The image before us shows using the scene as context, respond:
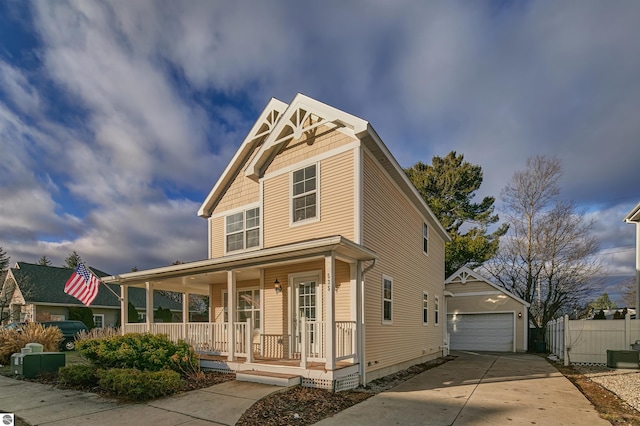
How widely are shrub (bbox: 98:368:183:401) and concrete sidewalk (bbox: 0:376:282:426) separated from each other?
0.24 m

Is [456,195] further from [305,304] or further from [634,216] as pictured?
[305,304]

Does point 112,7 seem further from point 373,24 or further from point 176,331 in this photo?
point 176,331

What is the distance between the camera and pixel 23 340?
40.5ft

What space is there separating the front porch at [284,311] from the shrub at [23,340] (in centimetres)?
224

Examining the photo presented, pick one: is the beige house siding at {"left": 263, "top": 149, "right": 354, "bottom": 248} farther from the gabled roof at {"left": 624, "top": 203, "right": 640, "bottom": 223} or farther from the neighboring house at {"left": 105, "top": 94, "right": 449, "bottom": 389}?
the gabled roof at {"left": 624, "top": 203, "right": 640, "bottom": 223}

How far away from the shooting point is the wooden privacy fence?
12.9 meters

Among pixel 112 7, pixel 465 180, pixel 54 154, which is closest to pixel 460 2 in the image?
pixel 112 7

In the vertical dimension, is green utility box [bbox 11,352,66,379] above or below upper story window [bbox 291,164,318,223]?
below

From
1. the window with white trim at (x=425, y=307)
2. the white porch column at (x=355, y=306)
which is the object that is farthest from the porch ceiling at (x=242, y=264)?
the window with white trim at (x=425, y=307)

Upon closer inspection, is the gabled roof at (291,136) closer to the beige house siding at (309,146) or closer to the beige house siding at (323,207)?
the beige house siding at (309,146)

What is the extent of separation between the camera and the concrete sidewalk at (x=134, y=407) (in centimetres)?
598

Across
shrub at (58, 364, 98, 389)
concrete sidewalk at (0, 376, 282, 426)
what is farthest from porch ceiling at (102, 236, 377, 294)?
shrub at (58, 364, 98, 389)

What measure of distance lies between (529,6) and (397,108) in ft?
16.0

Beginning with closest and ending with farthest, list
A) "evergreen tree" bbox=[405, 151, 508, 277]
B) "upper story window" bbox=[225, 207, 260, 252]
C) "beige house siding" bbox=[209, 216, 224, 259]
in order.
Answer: "upper story window" bbox=[225, 207, 260, 252] → "beige house siding" bbox=[209, 216, 224, 259] → "evergreen tree" bbox=[405, 151, 508, 277]
